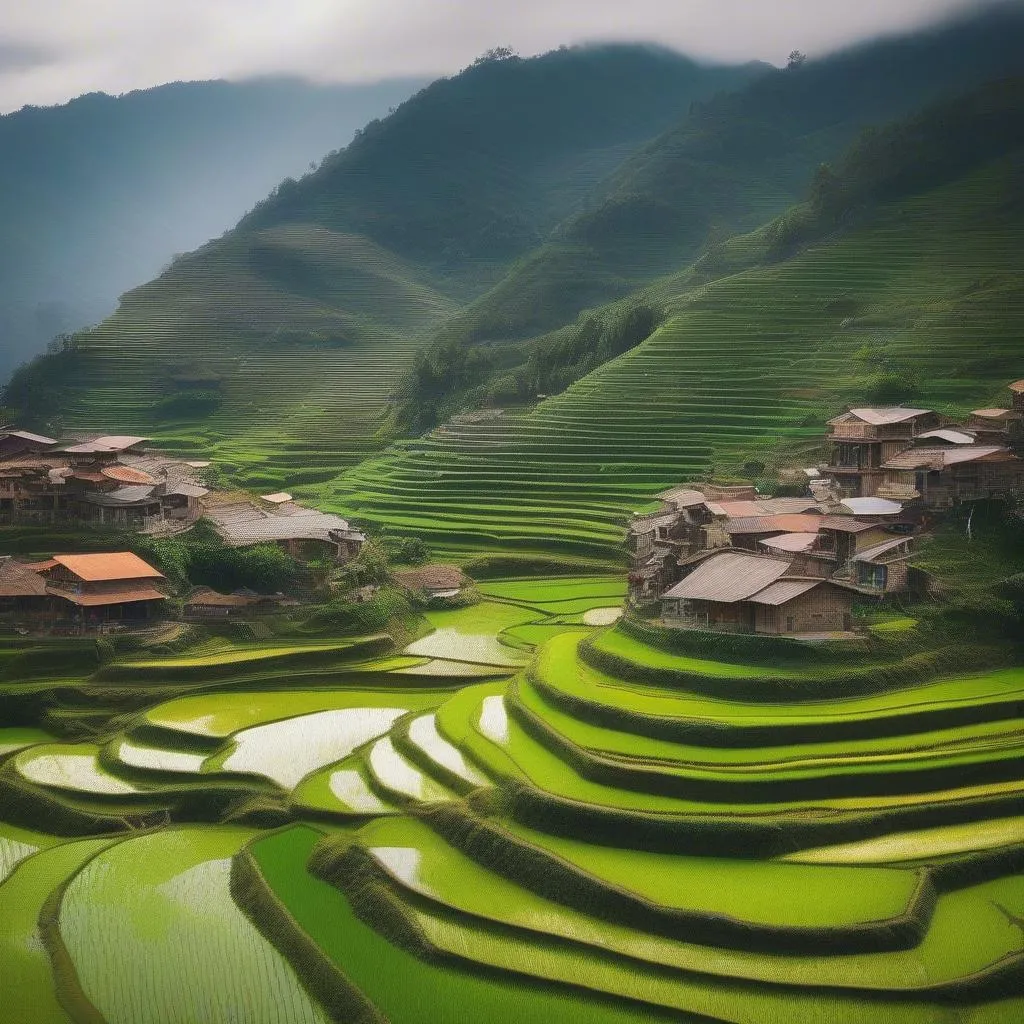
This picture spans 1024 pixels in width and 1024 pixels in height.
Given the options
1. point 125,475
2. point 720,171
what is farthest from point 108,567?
point 720,171

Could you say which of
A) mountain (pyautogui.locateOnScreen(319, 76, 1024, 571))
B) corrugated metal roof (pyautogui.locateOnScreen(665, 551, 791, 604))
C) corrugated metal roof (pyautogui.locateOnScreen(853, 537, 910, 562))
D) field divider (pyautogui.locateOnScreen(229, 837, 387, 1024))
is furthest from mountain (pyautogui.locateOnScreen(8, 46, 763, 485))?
field divider (pyautogui.locateOnScreen(229, 837, 387, 1024))

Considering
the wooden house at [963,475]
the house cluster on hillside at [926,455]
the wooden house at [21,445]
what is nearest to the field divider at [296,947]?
the house cluster on hillside at [926,455]

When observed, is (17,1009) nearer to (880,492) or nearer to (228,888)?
(228,888)

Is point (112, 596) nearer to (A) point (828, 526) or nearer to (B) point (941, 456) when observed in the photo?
(A) point (828, 526)

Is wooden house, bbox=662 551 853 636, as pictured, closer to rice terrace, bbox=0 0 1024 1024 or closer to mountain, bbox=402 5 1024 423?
rice terrace, bbox=0 0 1024 1024

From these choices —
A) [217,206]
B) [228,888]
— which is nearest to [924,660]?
[228,888]

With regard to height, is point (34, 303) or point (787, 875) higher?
point (34, 303)
